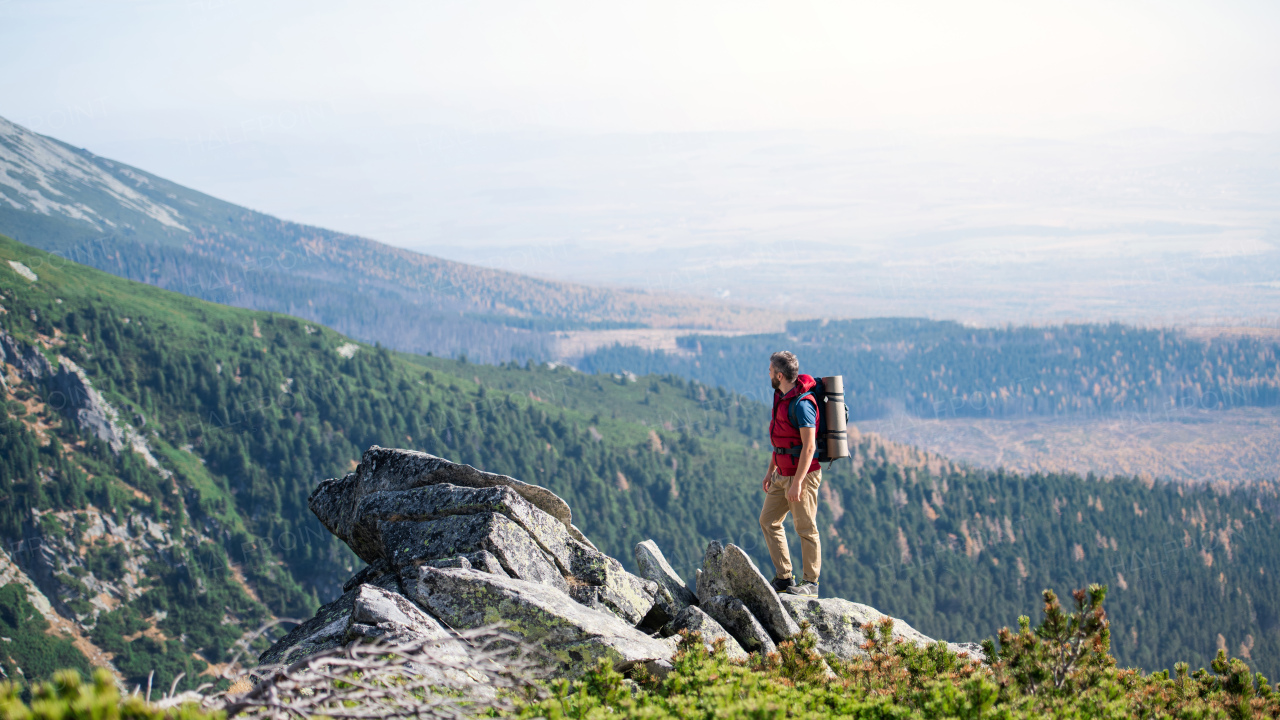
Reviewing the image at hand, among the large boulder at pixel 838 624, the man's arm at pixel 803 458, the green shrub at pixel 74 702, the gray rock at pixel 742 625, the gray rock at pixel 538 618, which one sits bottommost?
the large boulder at pixel 838 624

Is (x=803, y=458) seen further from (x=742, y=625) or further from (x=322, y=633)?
(x=322, y=633)

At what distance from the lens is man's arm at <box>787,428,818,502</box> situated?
56.9 feet

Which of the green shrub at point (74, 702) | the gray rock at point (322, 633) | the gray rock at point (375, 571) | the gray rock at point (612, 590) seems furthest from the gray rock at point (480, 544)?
the green shrub at point (74, 702)

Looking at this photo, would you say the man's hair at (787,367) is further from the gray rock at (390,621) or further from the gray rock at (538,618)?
the gray rock at (390,621)

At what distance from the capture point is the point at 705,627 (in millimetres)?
14742

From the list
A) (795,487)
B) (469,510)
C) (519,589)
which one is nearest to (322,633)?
(519,589)

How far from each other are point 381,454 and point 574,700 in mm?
11456

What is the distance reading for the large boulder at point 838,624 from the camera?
16906 mm

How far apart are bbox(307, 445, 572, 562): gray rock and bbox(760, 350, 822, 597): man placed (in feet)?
14.8

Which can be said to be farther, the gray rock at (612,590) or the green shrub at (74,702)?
the gray rock at (612,590)

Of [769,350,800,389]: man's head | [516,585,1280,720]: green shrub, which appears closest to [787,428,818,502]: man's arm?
[769,350,800,389]: man's head

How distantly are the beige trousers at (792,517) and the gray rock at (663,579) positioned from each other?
2.05m

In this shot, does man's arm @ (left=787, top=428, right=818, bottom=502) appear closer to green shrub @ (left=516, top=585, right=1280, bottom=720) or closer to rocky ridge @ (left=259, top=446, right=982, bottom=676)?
rocky ridge @ (left=259, top=446, right=982, bottom=676)

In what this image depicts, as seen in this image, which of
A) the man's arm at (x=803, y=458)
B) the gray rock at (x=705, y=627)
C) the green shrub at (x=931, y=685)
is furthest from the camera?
the man's arm at (x=803, y=458)
